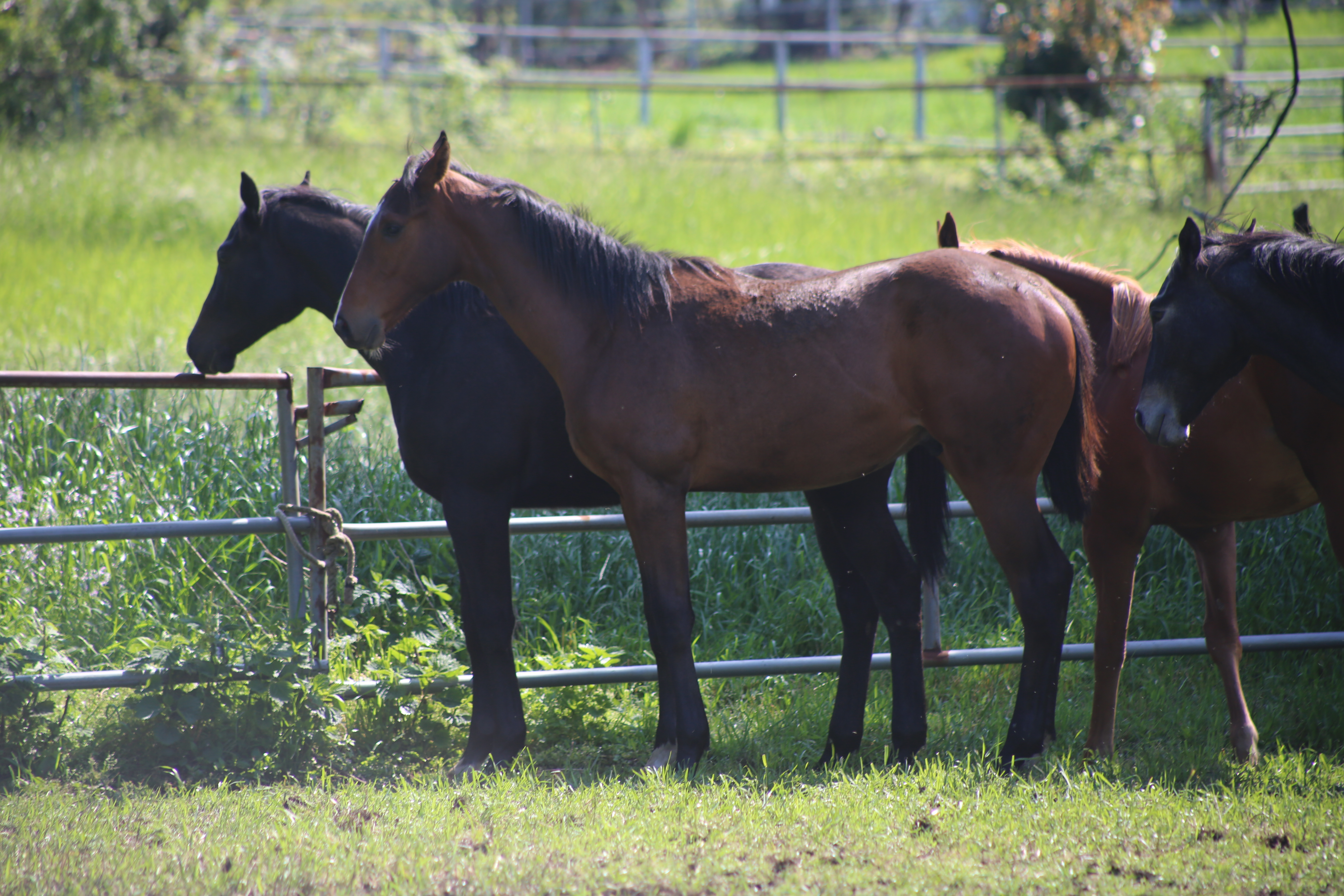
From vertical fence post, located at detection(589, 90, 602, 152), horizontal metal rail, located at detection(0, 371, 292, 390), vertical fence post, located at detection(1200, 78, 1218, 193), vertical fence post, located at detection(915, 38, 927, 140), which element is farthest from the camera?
vertical fence post, located at detection(915, 38, 927, 140)

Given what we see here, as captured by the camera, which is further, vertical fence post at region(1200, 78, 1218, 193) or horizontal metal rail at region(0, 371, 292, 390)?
vertical fence post at region(1200, 78, 1218, 193)

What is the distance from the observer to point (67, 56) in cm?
1426

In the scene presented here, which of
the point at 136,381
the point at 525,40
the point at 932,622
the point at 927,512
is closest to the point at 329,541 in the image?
the point at 136,381

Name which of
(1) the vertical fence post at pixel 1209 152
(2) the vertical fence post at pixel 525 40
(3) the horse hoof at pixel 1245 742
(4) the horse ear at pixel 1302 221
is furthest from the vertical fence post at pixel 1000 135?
(2) the vertical fence post at pixel 525 40

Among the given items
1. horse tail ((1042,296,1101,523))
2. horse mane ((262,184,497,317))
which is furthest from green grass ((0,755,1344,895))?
horse mane ((262,184,497,317))

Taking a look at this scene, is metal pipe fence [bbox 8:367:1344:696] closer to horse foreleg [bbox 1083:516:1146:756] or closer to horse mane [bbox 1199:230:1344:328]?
horse foreleg [bbox 1083:516:1146:756]

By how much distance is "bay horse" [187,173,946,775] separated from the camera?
12.8ft

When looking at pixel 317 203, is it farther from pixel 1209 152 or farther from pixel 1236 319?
pixel 1209 152

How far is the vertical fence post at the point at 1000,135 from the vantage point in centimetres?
1404

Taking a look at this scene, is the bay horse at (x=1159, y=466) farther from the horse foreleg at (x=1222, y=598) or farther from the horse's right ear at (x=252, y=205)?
the horse's right ear at (x=252, y=205)

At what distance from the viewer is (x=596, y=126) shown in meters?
17.1

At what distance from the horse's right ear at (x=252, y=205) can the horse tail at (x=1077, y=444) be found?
300 cm

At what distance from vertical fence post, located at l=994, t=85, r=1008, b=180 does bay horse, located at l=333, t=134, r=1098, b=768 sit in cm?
1089

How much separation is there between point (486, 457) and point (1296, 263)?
279cm
